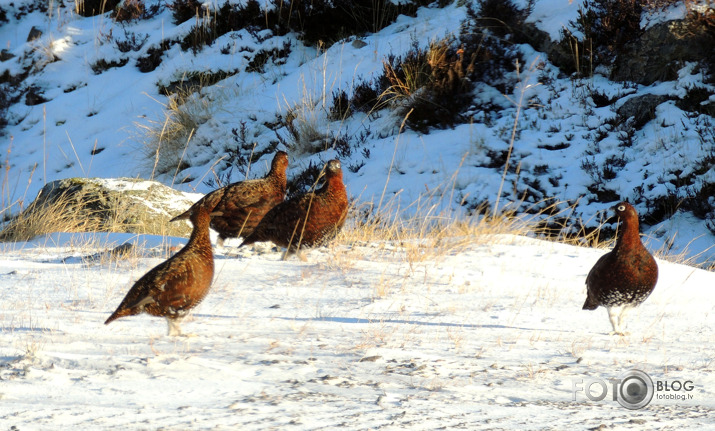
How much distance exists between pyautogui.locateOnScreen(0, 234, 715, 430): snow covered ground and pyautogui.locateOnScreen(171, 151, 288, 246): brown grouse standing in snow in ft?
0.72

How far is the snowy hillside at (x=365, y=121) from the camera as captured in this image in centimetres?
778

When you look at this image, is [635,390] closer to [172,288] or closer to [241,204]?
[172,288]

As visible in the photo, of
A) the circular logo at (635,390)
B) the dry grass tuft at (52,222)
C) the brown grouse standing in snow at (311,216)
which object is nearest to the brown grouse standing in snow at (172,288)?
the brown grouse standing in snow at (311,216)

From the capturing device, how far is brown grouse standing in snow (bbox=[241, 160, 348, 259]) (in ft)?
15.3

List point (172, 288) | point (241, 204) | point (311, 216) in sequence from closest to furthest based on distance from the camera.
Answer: point (172, 288), point (311, 216), point (241, 204)

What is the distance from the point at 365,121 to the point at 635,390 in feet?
22.3

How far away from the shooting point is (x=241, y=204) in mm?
5094

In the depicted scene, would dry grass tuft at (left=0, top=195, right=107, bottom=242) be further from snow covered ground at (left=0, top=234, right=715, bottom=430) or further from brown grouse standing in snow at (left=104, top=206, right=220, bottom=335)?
brown grouse standing in snow at (left=104, top=206, right=220, bottom=335)

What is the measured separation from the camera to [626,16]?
8812mm

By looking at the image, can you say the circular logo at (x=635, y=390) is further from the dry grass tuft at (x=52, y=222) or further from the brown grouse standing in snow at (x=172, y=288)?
the dry grass tuft at (x=52, y=222)

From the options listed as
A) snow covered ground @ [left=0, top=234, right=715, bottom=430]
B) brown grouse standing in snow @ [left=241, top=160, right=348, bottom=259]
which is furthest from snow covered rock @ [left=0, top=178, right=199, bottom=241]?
brown grouse standing in snow @ [left=241, top=160, right=348, bottom=259]

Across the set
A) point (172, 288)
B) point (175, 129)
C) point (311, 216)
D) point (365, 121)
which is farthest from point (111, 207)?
point (172, 288)

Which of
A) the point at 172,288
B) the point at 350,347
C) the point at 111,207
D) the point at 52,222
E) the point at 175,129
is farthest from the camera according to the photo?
the point at 175,129

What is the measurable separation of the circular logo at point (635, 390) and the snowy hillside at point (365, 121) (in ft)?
9.95
